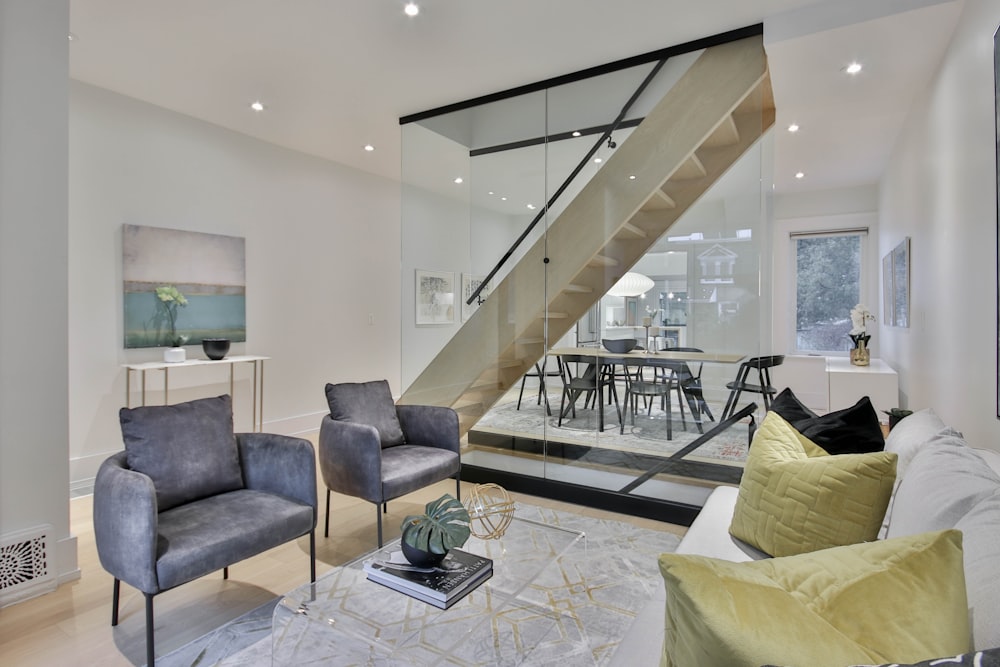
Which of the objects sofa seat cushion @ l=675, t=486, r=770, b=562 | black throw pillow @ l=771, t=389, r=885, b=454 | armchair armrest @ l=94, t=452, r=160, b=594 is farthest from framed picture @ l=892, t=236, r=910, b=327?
armchair armrest @ l=94, t=452, r=160, b=594

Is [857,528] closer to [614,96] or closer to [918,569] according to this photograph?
[918,569]

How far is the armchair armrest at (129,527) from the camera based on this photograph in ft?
5.88

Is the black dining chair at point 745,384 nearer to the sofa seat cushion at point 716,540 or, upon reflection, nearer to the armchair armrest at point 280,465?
the sofa seat cushion at point 716,540

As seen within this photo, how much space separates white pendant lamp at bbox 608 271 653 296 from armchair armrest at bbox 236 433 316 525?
2019 millimetres

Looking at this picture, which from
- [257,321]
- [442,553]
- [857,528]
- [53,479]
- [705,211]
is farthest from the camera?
[257,321]

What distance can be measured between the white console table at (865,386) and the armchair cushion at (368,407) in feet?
13.5

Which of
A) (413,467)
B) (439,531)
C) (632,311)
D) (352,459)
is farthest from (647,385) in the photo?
(439,531)

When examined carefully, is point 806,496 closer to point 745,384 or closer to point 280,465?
point 745,384

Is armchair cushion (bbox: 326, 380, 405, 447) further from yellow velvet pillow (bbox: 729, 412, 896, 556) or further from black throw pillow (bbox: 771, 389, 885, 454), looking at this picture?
black throw pillow (bbox: 771, 389, 885, 454)

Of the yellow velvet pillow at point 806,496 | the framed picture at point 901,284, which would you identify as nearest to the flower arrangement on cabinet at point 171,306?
the yellow velvet pillow at point 806,496

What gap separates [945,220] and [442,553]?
9.78 ft

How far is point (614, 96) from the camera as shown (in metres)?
3.47

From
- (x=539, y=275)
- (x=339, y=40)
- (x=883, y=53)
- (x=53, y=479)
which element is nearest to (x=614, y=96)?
(x=539, y=275)

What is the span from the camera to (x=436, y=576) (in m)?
1.78
